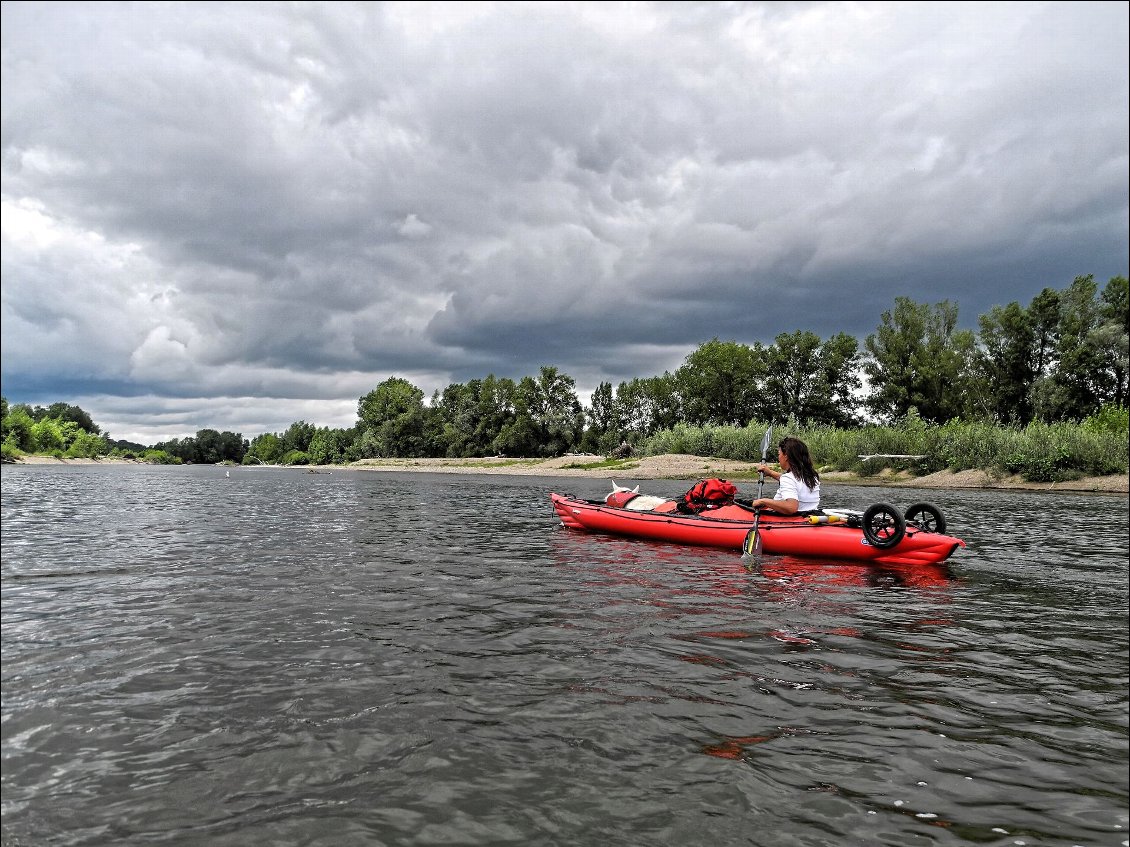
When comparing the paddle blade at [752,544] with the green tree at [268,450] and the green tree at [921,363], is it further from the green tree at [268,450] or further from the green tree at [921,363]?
the green tree at [268,450]

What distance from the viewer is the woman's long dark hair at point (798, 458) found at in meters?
14.2

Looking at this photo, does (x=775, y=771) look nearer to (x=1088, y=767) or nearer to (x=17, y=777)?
(x=1088, y=767)

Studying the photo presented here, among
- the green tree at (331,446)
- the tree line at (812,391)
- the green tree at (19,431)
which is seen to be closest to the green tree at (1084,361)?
the tree line at (812,391)

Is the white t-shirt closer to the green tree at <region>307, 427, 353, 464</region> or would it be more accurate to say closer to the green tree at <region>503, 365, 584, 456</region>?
the green tree at <region>503, 365, 584, 456</region>

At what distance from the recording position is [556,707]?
18.8 feet

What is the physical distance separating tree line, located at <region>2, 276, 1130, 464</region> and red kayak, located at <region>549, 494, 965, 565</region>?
152 feet

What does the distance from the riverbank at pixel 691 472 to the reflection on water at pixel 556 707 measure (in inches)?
778

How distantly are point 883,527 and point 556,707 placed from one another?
10104mm

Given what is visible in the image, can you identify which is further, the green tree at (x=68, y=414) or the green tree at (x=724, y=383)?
the green tree at (x=68, y=414)

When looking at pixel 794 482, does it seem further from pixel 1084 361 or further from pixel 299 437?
pixel 299 437

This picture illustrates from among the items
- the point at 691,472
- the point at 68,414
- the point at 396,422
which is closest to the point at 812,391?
the point at 691,472

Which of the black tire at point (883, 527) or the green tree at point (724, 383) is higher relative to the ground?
the green tree at point (724, 383)

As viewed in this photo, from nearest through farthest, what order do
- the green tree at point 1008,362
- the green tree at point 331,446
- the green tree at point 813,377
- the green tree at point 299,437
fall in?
1. the green tree at point 1008,362
2. the green tree at point 813,377
3. the green tree at point 331,446
4. the green tree at point 299,437

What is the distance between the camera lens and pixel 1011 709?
5828 mm
